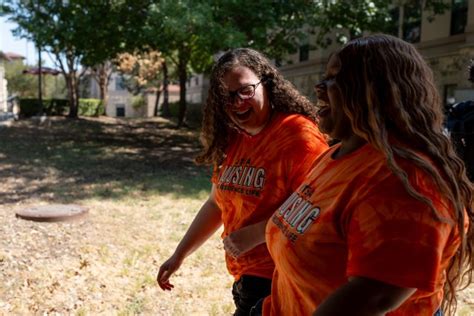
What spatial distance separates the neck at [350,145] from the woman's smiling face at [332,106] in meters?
0.02

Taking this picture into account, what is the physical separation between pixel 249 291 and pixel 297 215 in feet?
2.73

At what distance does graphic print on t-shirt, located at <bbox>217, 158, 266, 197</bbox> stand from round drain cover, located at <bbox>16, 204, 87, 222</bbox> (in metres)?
4.42

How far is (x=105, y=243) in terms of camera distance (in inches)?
214

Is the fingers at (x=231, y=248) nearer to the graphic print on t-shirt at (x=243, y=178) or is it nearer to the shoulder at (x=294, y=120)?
the graphic print on t-shirt at (x=243, y=178)

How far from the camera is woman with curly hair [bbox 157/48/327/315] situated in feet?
6.42

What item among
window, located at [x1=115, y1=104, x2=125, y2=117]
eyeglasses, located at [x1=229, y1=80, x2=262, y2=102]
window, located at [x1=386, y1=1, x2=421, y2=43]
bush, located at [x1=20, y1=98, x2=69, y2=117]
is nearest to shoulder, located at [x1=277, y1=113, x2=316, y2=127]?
eyeglasses, located at [x1=229, y1=80, x2=262, y2=102]

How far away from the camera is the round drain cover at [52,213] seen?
5.98m

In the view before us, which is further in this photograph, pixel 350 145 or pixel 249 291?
pixel 249 291

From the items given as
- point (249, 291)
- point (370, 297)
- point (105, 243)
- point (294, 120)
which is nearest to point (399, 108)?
point (370, 297)

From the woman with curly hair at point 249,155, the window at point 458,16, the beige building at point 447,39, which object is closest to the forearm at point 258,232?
the woman with curly hair at point 249,155

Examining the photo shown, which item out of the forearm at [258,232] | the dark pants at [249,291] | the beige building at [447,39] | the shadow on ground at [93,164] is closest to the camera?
the forearm at [258,232]

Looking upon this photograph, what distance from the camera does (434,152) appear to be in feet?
3.74

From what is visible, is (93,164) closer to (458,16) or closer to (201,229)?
(201,229)

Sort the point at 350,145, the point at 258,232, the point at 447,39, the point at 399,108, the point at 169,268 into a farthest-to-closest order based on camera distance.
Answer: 1. the point at 447,39
2. the point at 169,268
3. the point at 258,232
4. the point at 350,145
5. the point at 399,108
